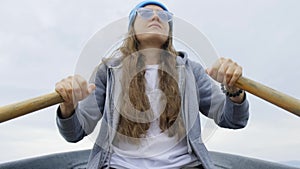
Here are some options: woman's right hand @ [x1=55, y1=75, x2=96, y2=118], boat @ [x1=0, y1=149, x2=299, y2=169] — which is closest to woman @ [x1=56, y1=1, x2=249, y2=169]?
woman's right hand @ [x1=55, y1=75, x2=96, y2=118]

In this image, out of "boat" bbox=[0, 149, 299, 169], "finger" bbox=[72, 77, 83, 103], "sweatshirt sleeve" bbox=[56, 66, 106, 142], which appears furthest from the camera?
"boat" bbox=[0, 149, 299, 169]

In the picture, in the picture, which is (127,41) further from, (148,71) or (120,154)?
(120,154)

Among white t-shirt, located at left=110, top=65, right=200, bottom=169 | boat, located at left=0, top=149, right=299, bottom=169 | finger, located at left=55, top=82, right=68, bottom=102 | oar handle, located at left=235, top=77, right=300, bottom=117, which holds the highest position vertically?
finger, located at left=55, top=82, right=68, bottom=102

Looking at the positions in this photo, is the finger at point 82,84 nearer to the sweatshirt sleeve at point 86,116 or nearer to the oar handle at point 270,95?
the sweatshirt sleeve at point 86,116

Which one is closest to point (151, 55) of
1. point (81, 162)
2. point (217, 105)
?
point (217, 105)

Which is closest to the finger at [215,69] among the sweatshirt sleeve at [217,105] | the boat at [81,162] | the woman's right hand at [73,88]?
the sweatshirt sleeve at [217,105]

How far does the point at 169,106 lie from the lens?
1.03 metres

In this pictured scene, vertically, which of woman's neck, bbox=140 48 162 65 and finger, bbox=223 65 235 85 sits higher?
finger, bbox=223 65 235 85

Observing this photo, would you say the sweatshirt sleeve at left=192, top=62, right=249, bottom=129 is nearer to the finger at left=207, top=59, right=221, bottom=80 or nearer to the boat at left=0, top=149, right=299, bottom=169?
the finger at left=207, top=59, right=221, bottom=80

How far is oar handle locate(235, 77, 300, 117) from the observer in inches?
36.8

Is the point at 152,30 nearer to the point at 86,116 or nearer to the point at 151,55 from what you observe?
the point at 151,55

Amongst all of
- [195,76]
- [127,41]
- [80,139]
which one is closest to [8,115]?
[80,139]

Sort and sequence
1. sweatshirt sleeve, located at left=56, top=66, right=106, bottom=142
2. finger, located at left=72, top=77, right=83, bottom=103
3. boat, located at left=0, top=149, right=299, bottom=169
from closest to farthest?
finger, located at left=72, top=77, right=83, bottom=103 < sweatshirt sleeve, located at left=56, top=66, right=106, bottom=142 < boat, located at left=0, top=149, right=299, bottom=169

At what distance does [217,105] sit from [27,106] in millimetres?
466
